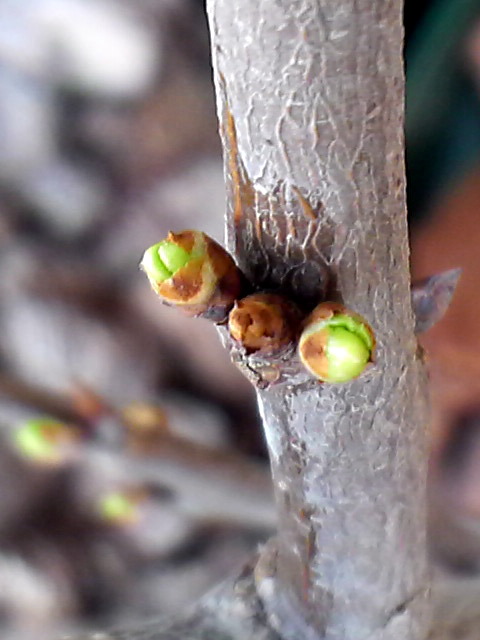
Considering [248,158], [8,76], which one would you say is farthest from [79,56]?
[248,158]

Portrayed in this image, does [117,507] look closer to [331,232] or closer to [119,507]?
[119,507]

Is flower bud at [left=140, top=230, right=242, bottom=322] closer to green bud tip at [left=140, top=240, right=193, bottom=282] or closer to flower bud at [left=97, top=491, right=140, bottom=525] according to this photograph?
green bud tip at [left=140, top=240, right=193, bottom=282]

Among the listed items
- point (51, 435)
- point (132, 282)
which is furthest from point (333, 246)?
point (132, 282)

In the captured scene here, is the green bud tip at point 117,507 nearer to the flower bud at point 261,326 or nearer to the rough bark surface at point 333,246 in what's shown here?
the rough bark surface at point 333,246

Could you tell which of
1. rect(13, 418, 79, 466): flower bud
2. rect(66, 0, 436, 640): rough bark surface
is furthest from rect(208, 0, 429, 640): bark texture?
rect(13, 418, 79, 466): flower bud

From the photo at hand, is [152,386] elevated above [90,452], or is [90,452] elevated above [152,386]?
[152,386]

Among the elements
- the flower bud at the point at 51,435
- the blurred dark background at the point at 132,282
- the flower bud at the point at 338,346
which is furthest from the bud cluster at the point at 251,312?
the blurred dark background at the point at 132,282

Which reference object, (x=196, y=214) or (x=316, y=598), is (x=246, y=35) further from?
(x=196, y=214)
